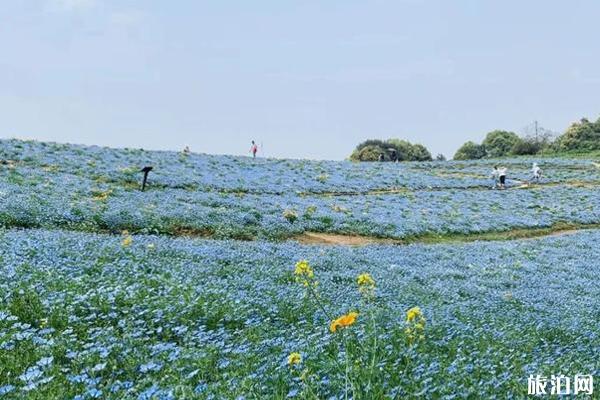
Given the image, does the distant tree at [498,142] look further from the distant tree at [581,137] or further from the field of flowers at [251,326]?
the field of flowers at [251,326]

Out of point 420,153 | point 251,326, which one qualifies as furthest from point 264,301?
point 420,153

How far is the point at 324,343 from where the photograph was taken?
19.7ft

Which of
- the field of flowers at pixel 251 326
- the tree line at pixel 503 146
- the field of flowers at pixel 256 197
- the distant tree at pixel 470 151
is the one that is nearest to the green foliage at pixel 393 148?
the tree line at pixel 503 146

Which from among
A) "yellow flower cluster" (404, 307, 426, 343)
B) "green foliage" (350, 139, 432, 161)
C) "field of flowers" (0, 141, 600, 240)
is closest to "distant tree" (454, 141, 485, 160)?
"green foliage" (350, 139, 432, 161)

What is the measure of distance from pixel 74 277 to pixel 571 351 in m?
6.85

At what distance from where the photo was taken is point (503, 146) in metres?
94.5

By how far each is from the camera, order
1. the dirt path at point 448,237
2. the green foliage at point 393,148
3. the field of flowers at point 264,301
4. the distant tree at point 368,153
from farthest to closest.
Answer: the green foliage at point 393,148 → the distant tree at point 368,153 → the dirt path at point 448,237 → the field of flowers at point 264,301

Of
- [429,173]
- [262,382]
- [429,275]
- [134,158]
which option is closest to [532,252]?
[429,275]

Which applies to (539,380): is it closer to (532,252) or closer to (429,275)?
(429,275)

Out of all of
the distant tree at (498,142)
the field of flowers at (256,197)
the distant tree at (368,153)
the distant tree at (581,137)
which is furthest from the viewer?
the distant tree at (498,142)

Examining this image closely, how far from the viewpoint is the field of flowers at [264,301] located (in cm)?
511

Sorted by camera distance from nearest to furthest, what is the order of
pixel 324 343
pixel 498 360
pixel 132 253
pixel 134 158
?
pixel 324 343, pixel 498 360, pixel 132 253, pixel 134 158

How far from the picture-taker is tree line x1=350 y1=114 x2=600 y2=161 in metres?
81.5

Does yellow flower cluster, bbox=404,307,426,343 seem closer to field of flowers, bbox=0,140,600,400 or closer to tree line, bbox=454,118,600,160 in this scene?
field of flowers, bbox=0,140,600,400
